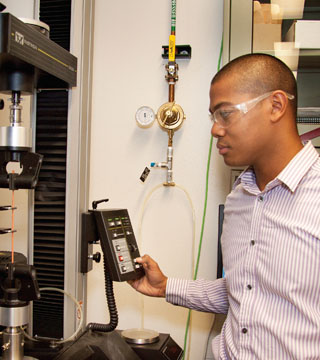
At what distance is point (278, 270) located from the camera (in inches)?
41.9

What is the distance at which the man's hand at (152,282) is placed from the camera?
4.71 ft

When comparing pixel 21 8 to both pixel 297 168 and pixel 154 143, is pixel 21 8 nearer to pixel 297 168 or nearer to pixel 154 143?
pixel 154 143

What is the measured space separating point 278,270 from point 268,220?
0.47ft

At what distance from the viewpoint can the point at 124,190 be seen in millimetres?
1924

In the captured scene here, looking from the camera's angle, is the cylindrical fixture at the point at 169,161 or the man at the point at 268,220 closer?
the man at the point at 268,220

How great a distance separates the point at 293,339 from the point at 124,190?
1083 millimetres

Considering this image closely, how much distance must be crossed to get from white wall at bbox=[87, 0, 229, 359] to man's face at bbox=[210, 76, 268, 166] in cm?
63

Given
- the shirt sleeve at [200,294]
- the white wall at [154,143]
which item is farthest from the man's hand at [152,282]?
the white wall at [154,143]

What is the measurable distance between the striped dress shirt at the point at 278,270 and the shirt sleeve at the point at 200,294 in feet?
0.45

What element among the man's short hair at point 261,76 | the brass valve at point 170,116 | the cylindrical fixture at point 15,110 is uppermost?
the man's short hair at point 261,76

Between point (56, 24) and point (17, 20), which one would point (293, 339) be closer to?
point (17, 20)

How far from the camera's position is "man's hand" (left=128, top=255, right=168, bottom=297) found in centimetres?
143

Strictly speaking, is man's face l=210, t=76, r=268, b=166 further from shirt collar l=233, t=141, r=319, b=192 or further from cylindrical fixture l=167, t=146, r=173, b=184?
cylindrical fixture l=167, t=146, r=173, b=184

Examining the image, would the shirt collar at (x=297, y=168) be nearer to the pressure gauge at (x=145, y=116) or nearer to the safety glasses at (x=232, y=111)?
the safety glasses at (x=232, y=111)
